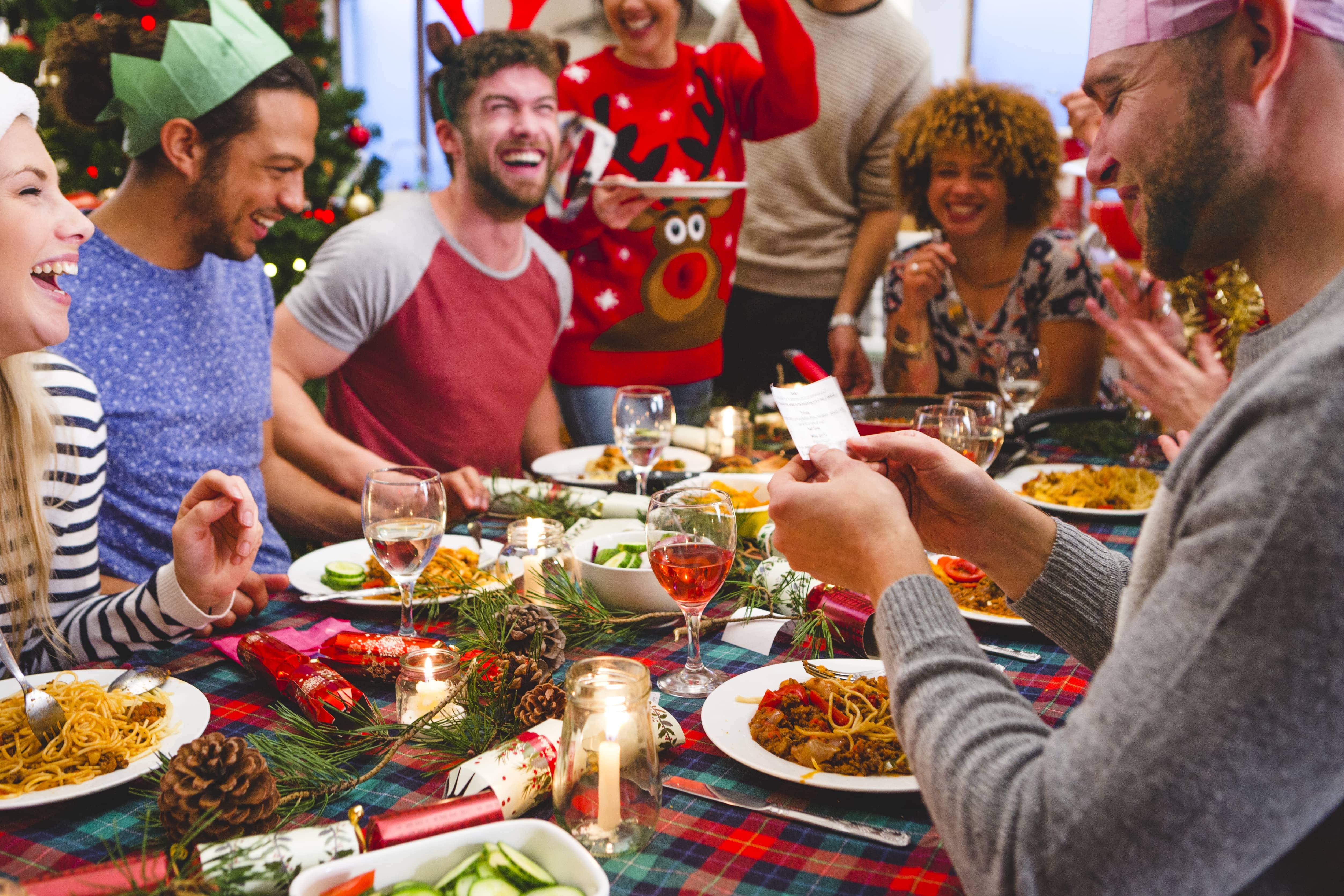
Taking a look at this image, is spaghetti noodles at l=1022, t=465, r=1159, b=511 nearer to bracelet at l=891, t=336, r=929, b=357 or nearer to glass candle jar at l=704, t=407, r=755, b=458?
glass candle jar at l=704, t=407, r=755, b=458

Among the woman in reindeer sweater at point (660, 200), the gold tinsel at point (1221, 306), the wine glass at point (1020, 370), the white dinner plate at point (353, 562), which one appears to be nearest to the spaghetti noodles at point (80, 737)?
the white dinner plate at point (353, 562)

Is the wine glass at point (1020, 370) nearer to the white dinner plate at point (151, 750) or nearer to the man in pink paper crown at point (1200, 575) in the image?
the man in pink paper crown at point (1200, 575)

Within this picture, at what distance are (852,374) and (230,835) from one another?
9.68ft

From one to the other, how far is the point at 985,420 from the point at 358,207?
3066mm

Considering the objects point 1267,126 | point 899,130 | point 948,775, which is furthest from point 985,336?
point 948,775

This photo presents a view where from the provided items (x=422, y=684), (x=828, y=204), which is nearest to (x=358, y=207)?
(x=828, y=204)

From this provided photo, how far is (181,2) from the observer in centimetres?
313

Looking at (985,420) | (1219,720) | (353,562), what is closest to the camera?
(1219,720)

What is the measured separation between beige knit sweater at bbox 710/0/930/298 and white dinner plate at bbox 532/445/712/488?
1712 millimetres

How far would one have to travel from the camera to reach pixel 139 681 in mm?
1089

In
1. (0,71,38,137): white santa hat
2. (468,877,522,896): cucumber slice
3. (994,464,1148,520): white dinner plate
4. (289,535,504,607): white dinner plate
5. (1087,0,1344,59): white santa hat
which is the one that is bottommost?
(994,464,1148,520): white dinner plate

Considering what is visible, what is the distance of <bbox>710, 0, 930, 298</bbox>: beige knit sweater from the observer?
3689 mm

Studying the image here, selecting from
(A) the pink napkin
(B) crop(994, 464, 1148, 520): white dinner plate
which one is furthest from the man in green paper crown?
(B) crop(994, 464, 1148, 520): white dinner plate

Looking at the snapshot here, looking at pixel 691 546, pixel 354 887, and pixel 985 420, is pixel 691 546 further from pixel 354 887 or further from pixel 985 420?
pixel 985 420
